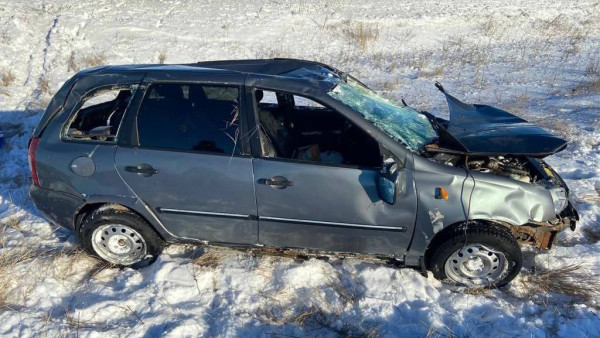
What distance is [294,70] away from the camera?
12.0 feet

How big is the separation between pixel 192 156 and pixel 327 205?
1058 mm

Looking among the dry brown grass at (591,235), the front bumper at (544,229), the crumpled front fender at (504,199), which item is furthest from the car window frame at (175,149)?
the dry brown grass at (591,235)

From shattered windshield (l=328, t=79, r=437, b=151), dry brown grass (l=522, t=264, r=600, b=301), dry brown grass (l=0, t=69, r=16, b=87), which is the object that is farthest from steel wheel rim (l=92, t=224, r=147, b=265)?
dry brown grass (l=0, t=69, r=16, b=87)

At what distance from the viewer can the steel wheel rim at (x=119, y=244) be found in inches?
143

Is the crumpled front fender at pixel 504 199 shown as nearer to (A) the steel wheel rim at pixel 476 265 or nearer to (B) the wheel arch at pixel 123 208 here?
(A) the steel wheel rim at pixel 476 265

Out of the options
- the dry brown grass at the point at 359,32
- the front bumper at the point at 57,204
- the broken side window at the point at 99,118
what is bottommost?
the front bumper at the point at 57,204

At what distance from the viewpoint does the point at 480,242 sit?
10.6 feet

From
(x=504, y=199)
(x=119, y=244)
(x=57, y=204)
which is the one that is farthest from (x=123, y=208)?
(x=504, y=199)

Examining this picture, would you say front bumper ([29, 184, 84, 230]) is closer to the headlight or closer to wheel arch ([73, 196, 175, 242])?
wheel arch ([73, 196, 175, 242])

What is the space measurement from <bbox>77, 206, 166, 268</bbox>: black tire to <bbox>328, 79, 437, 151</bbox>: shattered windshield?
183 cm

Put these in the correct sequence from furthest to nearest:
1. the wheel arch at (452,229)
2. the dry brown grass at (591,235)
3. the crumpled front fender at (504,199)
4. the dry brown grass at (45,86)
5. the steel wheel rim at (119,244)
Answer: the dry brown grass at (45,86) < the dry brown grass at (591,235) < the steel wheel rim at (119,244) < the wheel arch at (452,229) < the crumpled front fender at (504,199)

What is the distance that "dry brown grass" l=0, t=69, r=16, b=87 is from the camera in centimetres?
821

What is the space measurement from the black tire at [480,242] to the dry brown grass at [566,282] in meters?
0.27

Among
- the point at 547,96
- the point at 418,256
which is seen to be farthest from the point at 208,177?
the point at 547,96
